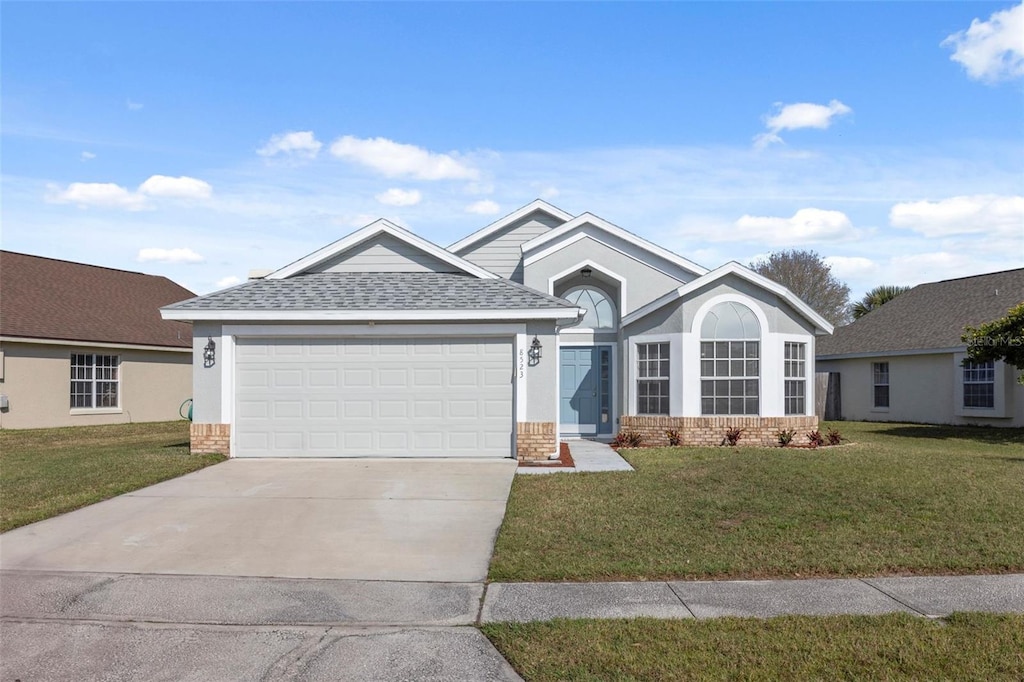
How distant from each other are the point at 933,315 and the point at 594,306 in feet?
45.3

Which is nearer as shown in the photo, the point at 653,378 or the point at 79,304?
the point at 653,378

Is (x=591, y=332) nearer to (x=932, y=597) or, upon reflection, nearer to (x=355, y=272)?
(x=355, y=272)

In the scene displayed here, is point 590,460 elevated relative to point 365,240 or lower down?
lower down

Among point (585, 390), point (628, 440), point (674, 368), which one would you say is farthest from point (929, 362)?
point (628, 440)

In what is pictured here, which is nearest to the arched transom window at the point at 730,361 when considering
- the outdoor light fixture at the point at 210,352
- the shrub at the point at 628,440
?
the shrub at the point at 628,440

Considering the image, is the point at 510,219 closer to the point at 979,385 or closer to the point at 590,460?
the point at 590,460

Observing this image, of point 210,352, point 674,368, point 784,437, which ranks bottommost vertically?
point 784,437

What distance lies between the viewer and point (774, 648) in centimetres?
545

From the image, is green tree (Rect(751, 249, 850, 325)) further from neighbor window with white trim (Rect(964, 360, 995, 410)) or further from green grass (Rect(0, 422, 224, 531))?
green grass (Rect(0, 422, 224, 531))

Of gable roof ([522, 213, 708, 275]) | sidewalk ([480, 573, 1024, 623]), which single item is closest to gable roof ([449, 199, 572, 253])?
gable roof ([522, 213, 708, 275])

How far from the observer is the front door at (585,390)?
19250 mm

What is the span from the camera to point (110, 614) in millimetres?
6426

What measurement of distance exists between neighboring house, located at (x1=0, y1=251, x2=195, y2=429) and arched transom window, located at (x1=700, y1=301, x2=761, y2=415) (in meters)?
16.1

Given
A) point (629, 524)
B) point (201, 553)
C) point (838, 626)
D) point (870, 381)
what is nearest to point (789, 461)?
point (629, 524)
